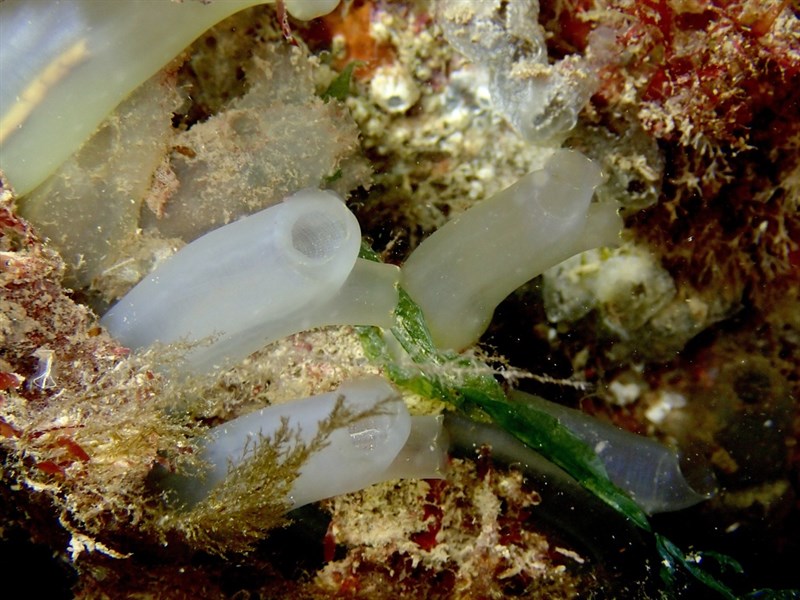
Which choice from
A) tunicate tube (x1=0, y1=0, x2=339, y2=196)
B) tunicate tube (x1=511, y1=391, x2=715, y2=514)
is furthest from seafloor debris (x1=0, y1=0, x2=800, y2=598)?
tunicate tube (x1=511, y1=391, x2=715, y2=514)

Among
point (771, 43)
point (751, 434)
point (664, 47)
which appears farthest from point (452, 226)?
point (751, 434)

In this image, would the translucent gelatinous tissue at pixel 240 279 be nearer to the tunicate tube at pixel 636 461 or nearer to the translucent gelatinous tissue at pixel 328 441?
the translucent gelatinous tissue at pixel 328 441

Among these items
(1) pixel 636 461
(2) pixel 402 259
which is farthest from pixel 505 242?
(1) pixel 636 461

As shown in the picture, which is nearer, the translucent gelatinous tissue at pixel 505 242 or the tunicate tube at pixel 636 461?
the translucent gelatinous tissue at pixel 505 242

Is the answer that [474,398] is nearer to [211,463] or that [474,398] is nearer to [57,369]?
[211,463]

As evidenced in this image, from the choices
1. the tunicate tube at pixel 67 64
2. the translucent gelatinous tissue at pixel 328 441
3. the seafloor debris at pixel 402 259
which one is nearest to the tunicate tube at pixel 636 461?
the seafloor debris at pixel 402 259

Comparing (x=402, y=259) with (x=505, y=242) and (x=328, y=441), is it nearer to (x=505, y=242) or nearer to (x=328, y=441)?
(x=505, y=242)
